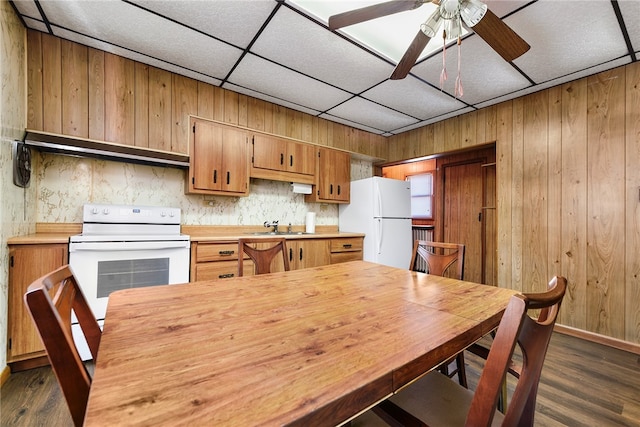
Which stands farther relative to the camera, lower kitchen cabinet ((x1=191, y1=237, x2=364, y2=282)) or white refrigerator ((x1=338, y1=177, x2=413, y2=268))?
white refrigerator ((x1=338, y1=177, x2=413, y2=268))

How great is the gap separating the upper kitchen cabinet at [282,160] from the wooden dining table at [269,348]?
217 centimetres

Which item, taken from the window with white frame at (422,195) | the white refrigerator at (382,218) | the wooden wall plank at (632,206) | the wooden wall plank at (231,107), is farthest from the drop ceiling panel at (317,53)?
the window with white frame at (422,195)

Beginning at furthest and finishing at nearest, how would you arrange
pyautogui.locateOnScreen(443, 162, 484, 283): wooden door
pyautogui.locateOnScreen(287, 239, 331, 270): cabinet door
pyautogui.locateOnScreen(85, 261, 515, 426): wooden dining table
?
pyautogui.locateOnScreen(443, 162, 484, 283): wooden door < pyautogui.locateOnScreen(287, 239, 331, 270): cabinet door < pyautogui.locateOnScreen(85, 261, 515, 426): wooden dining table

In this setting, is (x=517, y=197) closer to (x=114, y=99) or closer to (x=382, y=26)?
(x=382, y=26)

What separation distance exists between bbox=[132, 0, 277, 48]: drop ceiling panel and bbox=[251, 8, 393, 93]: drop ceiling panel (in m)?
0.10

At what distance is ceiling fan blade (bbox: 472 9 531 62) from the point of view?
150 cm

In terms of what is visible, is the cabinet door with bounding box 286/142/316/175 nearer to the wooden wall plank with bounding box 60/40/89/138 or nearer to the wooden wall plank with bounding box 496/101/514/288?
the wooden wall plank with bounding box 60/40/89/138

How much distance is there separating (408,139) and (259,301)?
13.0 feet

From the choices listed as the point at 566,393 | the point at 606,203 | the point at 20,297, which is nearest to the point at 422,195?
the point at 606,203

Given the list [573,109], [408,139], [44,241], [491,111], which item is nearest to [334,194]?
[408,139]

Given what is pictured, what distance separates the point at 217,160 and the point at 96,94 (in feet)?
3.70

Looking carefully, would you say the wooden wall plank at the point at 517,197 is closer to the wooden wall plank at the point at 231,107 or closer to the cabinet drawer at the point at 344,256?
the cabinet drawer at the point at 344,256

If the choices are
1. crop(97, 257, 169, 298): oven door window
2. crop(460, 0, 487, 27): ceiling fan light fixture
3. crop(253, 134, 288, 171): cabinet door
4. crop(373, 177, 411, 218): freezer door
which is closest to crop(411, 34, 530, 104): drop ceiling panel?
crop(460, 0, 487, 27): ceiling fan light fixture

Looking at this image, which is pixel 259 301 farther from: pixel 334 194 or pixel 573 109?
pixel 573 109
